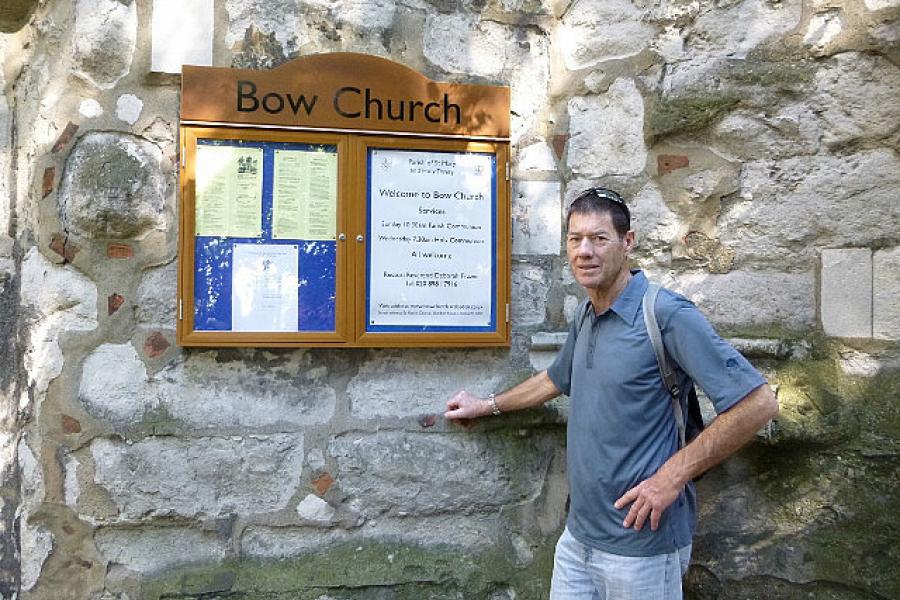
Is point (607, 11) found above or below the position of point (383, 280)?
above

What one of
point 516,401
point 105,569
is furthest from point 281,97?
point 105,569

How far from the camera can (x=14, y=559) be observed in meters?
2.44

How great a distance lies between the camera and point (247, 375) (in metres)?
2.54

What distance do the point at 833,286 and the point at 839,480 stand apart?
2.18ft

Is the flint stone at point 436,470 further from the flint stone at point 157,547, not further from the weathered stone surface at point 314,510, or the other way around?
the flint stone at point 157,547

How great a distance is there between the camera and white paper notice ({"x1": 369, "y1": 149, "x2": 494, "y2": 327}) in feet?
8.52

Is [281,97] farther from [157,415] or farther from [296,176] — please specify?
[157,415]

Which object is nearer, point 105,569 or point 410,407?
point 105,569

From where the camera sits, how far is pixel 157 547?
249 cm

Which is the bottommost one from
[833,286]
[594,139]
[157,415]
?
[157,415]

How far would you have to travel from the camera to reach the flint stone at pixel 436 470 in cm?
260

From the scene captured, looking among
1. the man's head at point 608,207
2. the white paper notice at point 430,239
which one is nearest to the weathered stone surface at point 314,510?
the white paper notice at point 430,239

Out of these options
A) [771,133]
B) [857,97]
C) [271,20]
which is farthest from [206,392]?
[857,97]

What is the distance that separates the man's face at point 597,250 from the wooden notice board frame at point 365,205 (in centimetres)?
61
